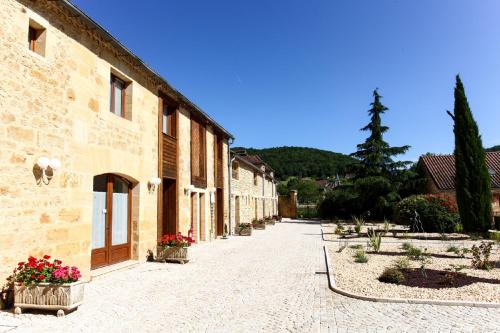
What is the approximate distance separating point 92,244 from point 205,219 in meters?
7.64

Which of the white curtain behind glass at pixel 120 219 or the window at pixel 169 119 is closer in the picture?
the white curtain behind glass at pixel 120 219

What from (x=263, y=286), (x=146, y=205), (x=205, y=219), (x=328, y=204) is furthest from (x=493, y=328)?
(x=328, y=204)

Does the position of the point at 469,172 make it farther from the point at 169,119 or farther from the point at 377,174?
the point at 169,119

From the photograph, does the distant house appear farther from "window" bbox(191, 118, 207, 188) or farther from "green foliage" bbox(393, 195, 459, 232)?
"window" bbox(191, 118, 207, 188)

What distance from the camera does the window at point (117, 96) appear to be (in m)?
9.15

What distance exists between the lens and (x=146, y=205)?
1017 cm

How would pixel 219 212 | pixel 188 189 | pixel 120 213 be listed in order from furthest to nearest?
pixel 219 212
pixel 188 189
pixel 120 213

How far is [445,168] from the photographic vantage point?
28172mm

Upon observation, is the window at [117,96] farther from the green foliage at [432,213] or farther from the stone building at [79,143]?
the green foliage at [432,213]

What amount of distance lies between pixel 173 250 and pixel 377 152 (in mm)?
23371

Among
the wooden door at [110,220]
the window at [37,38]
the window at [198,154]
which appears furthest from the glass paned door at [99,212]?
the window at [198,154]

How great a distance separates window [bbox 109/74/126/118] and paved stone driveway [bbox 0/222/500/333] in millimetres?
4019

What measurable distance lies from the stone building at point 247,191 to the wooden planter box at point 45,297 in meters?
14.9

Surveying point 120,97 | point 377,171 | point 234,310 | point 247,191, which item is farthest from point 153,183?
point 377,171
